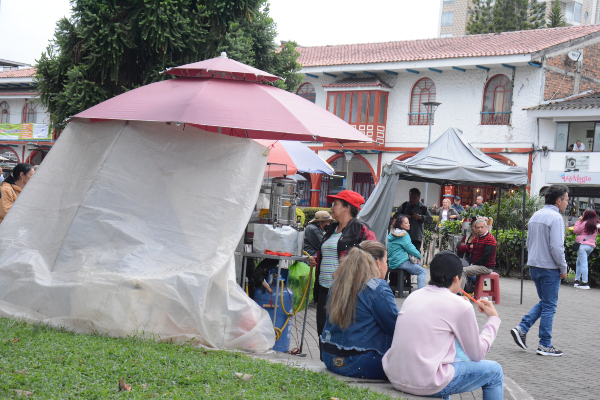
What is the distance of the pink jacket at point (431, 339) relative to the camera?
4.12m

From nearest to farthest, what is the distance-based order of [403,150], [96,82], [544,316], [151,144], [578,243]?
[151,144], [544,316], [96,82], [578,243], [403,150]

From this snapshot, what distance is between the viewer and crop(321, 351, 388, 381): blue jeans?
4.59 meters

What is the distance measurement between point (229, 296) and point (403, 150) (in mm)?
24428

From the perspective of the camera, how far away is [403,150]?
29812 mm

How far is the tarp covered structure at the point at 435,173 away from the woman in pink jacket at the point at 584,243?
3.49 m

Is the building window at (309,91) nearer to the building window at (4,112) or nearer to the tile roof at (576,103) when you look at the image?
the tile roof at (576,103)

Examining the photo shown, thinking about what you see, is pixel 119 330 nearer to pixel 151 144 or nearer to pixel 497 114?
pixel 151 144

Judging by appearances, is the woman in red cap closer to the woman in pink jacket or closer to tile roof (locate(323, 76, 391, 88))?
the woman in pink jacket

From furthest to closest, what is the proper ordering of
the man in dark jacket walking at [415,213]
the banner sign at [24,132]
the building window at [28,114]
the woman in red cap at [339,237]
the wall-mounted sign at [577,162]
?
the building window at [28,114] → the banner sign at [24,132] → the wall-mounted sign at [577,162] → the man in dark jacket walking at [415,213] → the woman in red cap at [339,237]

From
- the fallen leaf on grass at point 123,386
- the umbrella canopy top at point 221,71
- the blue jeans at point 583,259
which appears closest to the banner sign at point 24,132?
the blue jeans at point 583,259

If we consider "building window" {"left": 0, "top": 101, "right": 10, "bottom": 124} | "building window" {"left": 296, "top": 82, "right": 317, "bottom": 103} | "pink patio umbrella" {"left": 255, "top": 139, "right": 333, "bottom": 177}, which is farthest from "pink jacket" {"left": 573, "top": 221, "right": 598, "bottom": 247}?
"building window" {"left": 0, "top": 101, "right": 10, "bottom": 124}

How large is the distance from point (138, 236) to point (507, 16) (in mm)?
40049

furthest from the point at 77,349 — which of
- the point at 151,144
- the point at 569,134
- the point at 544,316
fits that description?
the point at 569,134

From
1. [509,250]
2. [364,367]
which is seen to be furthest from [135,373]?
[509,250]
